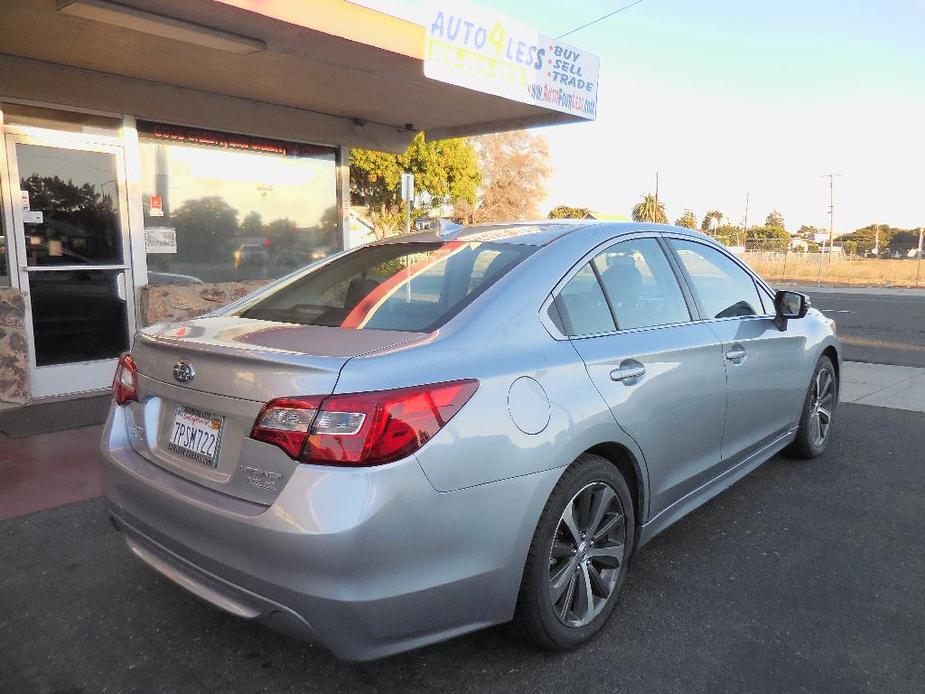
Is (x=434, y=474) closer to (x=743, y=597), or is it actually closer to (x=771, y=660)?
(x=771, y=660)

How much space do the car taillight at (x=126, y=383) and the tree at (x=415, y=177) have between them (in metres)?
21.7

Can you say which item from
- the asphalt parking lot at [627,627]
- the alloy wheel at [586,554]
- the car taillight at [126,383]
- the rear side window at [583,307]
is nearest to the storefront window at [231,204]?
the asphalt parking lot at [627,627]

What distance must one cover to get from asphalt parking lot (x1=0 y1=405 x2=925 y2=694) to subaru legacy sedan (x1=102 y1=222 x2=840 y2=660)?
28 cm

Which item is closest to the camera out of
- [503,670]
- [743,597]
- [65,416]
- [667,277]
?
[503,670]

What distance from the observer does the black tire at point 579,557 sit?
238 cm

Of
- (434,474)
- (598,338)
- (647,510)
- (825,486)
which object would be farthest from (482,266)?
(825,486)

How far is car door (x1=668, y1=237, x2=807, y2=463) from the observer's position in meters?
3.56

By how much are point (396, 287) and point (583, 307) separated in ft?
2.57

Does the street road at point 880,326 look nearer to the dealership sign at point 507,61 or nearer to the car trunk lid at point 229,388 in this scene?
the dealership sign at point 507,61

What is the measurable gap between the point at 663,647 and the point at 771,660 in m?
0.39

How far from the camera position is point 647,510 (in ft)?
9.63

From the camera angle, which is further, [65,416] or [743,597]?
[65,416]

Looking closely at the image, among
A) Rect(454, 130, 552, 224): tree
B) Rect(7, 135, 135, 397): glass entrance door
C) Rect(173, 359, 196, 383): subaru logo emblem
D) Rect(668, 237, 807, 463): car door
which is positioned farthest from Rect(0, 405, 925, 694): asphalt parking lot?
Rect(454, 130, 552, 224): tree

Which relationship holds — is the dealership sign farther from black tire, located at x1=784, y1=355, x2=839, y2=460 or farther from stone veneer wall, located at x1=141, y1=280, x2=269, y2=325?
black tire, located at x1=784, y1=355, x2=839, y2=460
